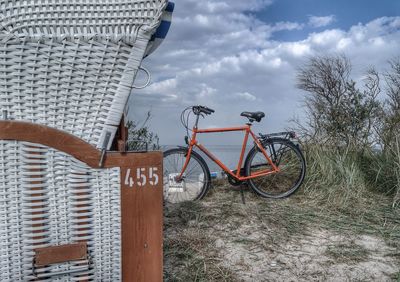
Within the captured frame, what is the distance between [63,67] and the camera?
4.33 feet

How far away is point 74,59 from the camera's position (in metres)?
1.32

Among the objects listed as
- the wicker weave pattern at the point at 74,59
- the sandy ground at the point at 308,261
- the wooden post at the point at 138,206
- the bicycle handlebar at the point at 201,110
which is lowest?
the sandy ground at the point at 308,261

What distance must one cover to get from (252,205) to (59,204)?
3197 mm

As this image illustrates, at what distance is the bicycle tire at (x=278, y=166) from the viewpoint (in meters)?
4.92

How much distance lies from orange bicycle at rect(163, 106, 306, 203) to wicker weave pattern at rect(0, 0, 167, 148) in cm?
328

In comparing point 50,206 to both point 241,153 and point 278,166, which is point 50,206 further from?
point 278,166

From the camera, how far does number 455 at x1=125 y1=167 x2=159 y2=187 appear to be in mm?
1411

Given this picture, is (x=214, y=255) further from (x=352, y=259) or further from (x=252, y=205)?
(x=252, y=205)

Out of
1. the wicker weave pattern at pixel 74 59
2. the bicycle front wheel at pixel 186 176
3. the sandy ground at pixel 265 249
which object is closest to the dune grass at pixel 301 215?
the sandy ground at pixel 265 249

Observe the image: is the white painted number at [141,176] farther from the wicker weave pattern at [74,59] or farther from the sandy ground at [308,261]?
the sandy ground at [308,261]

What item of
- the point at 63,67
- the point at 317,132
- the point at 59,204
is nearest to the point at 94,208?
the point at 59,204

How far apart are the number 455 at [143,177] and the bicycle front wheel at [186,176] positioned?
130 inches

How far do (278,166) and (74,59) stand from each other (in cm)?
407

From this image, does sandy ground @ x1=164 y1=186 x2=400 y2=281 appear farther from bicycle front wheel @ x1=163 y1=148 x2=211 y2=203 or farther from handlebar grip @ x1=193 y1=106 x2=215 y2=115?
handlebar grip @ x1=193 y1=106 x2=215 y2=115
